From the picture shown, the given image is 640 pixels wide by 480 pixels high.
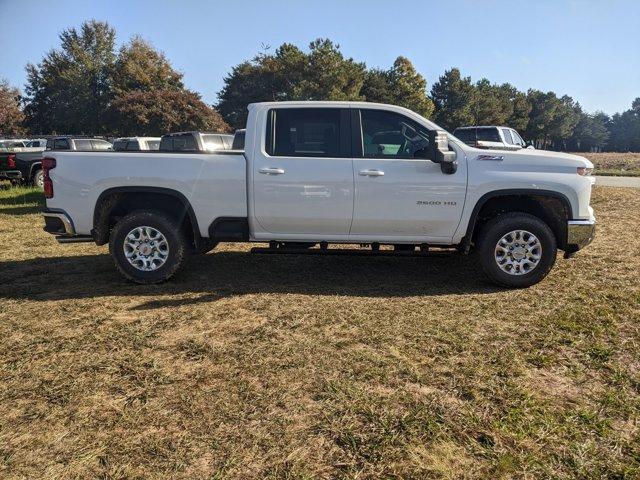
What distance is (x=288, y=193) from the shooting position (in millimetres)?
4809

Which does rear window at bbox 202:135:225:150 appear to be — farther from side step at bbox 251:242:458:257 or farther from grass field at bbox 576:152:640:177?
grass field at bbox 576:152:640:177

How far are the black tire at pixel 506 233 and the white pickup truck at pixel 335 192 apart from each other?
0.01 meters

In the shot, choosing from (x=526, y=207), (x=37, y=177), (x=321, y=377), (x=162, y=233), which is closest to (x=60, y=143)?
(x=37, y=177)

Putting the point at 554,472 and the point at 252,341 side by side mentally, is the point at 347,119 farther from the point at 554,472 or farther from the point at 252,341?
the point at 554,472

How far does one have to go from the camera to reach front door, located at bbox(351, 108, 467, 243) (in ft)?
15.6

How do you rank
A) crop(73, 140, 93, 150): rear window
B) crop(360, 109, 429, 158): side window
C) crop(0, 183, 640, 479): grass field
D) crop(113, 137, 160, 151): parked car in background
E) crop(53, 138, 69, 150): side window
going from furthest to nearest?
crop(53, 138, 69, 150): side window, crop(73, 140, 93, 150): rear window, crop(113, 137, 160, 151): parked car in background, crop(360, 109, 429, 158): side window, crop(0, 183, 640, 479): grass field

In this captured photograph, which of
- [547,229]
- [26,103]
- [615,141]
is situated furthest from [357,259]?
[615,141]

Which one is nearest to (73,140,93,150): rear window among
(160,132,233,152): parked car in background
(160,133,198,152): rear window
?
Result: (160,132,233,152): parked car in background

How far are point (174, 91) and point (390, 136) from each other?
33.5m

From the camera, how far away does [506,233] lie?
15.8 feet

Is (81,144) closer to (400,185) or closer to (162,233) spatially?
(162,233)

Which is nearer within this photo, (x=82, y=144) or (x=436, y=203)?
(x=436, y=203)

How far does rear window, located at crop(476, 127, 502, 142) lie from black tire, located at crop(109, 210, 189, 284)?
38.7ft

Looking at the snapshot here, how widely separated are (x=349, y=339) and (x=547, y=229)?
8.42 ft
